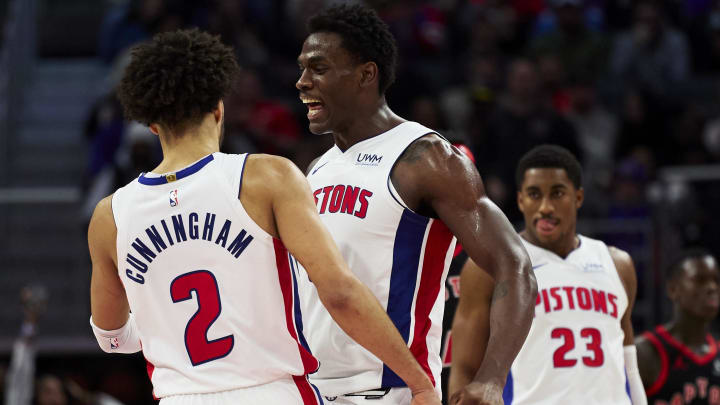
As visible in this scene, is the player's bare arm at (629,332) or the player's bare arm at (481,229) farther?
the player's bare arm at (629,332)

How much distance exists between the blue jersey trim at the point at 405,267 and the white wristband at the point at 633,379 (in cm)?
193

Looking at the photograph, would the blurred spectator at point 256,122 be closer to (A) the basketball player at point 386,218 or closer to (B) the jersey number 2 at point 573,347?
(B) the jersey number 2 at point 573,347

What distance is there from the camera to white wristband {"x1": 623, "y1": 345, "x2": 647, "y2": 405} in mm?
5547

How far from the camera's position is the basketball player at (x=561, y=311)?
5223 mm

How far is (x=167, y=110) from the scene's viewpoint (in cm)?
368

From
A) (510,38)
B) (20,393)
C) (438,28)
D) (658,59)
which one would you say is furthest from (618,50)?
(20,393)

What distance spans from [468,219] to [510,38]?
8.77 metres

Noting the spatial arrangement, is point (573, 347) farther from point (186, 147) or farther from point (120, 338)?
point (186, 147)

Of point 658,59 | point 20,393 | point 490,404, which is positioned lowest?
point 20,393

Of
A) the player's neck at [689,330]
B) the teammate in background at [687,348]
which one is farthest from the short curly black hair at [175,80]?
the player's neck at [689,330]

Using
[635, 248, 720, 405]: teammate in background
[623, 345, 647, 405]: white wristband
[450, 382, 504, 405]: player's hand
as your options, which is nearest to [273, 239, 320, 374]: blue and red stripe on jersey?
[450, 382, 504, 405]: player's hand

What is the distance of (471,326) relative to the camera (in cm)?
520

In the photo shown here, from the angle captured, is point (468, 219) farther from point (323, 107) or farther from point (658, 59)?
point (658, 59)

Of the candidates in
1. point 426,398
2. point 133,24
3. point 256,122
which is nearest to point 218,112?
point 426,398
